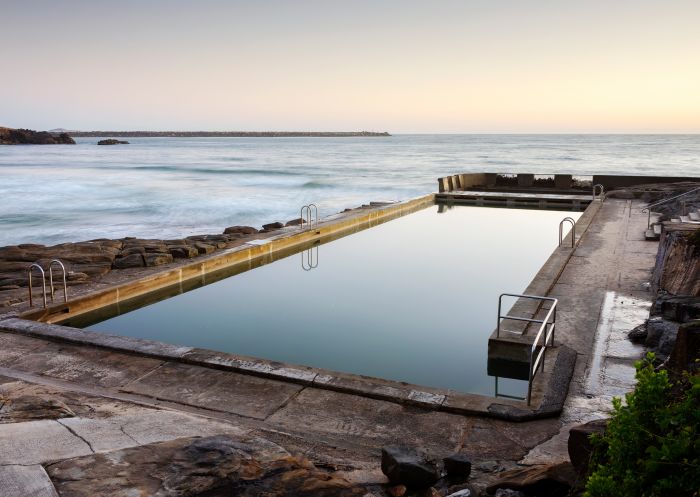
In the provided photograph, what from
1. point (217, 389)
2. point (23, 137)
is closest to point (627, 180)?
point (217, 389)

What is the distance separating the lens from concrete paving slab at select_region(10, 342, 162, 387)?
5.97 meters

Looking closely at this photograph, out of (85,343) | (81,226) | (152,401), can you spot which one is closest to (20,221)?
(81,226)

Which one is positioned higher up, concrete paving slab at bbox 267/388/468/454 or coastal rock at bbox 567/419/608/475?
coastal rock at bbox 567/419/608/475

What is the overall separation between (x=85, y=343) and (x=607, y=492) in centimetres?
609

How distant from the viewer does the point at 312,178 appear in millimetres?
48125

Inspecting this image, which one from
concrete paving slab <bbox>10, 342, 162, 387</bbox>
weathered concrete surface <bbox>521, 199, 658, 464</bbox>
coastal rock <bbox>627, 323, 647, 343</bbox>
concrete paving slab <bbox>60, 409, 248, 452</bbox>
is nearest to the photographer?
concrete paving slab <bbox>60, 409, 248, 452</bbox>

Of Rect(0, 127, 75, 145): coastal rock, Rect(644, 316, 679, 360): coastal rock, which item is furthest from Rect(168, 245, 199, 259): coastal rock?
Rect(0, 127, 75, 145): coastal rock

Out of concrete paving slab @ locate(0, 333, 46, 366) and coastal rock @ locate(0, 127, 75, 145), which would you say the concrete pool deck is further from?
coastal rock @ locate(0, 127, 75, 145)

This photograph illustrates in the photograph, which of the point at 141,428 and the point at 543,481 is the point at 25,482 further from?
the point at 543,481

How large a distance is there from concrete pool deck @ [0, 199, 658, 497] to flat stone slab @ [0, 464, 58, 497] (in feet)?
0.04

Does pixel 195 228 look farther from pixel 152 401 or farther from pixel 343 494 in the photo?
pixel 343 494

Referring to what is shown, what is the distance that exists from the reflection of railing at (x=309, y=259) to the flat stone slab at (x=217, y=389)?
699cm

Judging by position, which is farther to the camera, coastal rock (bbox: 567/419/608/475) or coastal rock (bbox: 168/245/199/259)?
coastal rock (bbox: 168/245/199/259)

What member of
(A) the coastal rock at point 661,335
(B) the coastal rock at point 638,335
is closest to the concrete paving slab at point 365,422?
(A) the coastal rock at point 661,335
